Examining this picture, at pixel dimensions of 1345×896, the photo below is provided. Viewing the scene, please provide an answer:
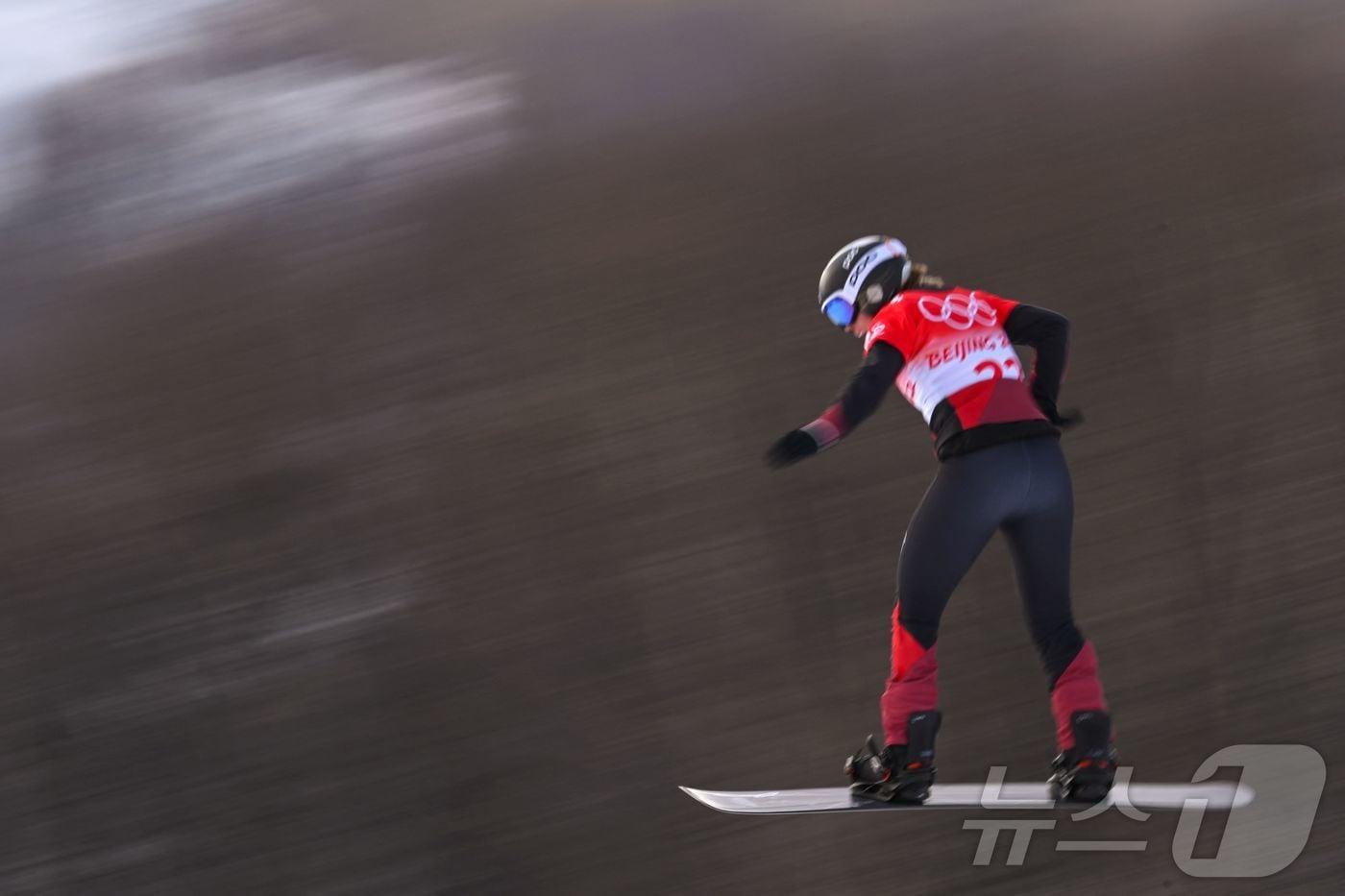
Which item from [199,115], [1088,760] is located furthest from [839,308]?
[199,115]

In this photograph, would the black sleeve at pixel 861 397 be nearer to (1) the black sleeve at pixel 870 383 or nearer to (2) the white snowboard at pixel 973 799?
(1) the black sleeve at pixel 870 383

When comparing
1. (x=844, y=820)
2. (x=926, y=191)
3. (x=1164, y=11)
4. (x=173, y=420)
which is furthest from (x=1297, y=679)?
(x=173, y=420)

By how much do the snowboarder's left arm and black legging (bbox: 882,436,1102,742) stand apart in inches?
12.1

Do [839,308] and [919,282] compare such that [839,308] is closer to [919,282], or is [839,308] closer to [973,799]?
[919,282]

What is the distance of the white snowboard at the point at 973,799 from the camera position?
3381mm

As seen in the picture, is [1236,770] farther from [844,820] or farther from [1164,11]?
[1164,11]

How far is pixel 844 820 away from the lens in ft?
13.7

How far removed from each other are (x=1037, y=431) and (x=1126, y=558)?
1452mm

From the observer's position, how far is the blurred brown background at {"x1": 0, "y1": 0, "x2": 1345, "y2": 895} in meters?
4.16

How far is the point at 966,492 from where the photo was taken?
10.4 ft

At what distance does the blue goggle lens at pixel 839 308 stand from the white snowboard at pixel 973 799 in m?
1.34

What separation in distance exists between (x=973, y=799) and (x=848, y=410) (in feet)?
4.05

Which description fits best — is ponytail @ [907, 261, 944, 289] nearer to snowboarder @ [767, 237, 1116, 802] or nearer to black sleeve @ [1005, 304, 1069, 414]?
snowboarder @ [767, 237, 1116, 802]

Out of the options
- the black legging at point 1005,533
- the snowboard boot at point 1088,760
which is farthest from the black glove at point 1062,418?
the snowboard boot at point 1088,760
